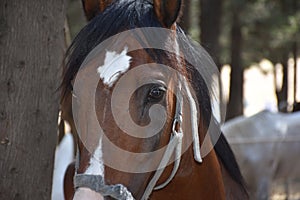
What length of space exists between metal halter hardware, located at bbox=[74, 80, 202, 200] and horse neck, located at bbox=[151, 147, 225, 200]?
0.04 metres

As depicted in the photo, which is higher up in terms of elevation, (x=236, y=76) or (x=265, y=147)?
(x=236, y=76)

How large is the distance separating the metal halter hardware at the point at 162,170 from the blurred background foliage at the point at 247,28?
274 inches

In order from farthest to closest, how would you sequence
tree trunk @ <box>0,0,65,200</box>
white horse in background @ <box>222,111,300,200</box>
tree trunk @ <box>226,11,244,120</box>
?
1. tree trunk @ <box>226,11,244,120</box>
2. white horse in background @ <box>222,111,300,200</box>
3. tree trunk @ <box>0,0,65,200</box>

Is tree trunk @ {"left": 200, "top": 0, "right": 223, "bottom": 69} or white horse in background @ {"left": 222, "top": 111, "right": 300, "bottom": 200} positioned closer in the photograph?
white horse in background @ {"left": 222, "top": 111, "right": 300, "bottom": 200}

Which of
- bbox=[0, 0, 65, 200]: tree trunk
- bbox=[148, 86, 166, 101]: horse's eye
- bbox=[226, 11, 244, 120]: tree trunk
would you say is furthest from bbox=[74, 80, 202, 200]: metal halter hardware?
bbox=[226, 11, 244, 120]: tree trunk

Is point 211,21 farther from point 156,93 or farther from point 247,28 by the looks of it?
point 156,93

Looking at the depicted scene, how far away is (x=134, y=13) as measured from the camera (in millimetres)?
2434

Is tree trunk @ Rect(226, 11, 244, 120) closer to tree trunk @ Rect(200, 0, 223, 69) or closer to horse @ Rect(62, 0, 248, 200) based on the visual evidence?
tree trunk @ Rect(200, 0, 223, 69)

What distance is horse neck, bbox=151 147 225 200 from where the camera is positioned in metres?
2.62

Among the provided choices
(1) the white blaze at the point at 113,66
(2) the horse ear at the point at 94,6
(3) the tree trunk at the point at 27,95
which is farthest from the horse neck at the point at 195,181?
(3) the tree trunk at the point at 27,95

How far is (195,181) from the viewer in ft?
8.88

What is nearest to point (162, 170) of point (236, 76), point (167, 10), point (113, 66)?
point (113, 66)

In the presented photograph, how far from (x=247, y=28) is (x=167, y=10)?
12.1 metres

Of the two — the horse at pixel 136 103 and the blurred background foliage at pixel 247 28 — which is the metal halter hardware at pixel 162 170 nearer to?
the horse at pixel 136 103
